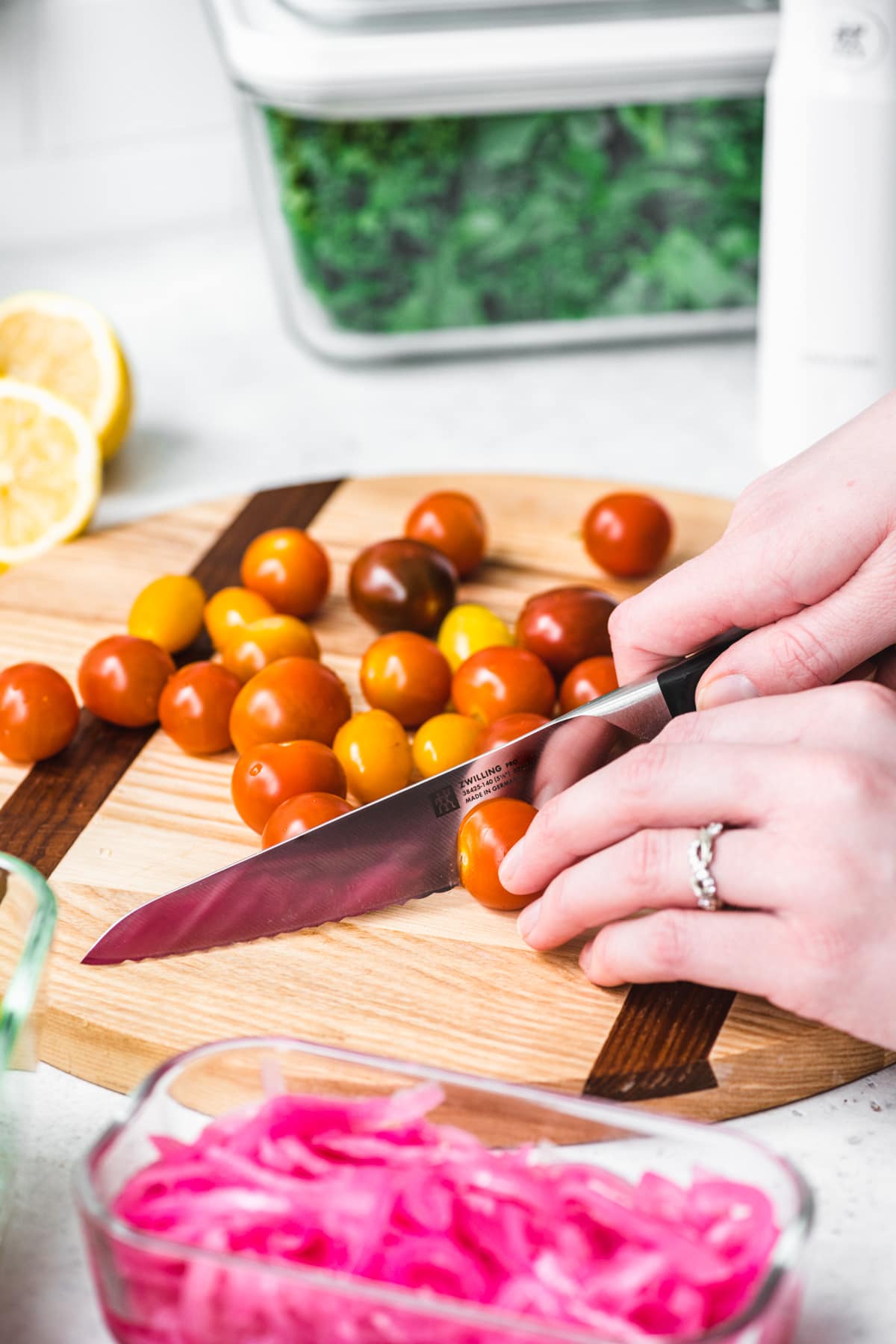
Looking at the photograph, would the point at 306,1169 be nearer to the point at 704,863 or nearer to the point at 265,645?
the point at 704,863

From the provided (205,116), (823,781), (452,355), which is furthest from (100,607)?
(205,116)

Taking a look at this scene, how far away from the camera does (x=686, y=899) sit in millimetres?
944

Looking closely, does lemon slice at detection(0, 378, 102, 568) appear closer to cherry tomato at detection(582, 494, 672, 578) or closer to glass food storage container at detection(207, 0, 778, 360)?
glass food storage container at detection(207, 0, 778, 360)

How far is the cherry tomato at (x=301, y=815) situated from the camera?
113cm

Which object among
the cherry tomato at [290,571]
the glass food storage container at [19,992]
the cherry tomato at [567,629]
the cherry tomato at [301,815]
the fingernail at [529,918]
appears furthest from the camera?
the cherry tomato at [290,571]

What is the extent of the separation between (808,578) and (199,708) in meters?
0.53

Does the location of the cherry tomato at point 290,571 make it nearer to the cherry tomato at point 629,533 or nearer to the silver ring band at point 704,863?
the cherry tomato at point 629,533

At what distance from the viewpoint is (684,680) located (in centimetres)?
113

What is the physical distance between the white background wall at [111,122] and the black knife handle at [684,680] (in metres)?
1.69

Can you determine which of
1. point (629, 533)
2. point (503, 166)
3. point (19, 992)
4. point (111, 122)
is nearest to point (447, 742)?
point (629, 533)

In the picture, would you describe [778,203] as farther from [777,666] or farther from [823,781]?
[823,781]

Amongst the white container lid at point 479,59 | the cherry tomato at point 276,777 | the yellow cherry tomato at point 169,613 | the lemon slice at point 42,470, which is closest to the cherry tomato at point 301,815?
the cherry tomato at point 276,777

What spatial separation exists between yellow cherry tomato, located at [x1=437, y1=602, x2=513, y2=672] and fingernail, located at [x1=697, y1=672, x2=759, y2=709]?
0.34 meters

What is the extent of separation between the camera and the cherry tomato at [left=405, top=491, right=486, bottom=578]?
155 centimetres
